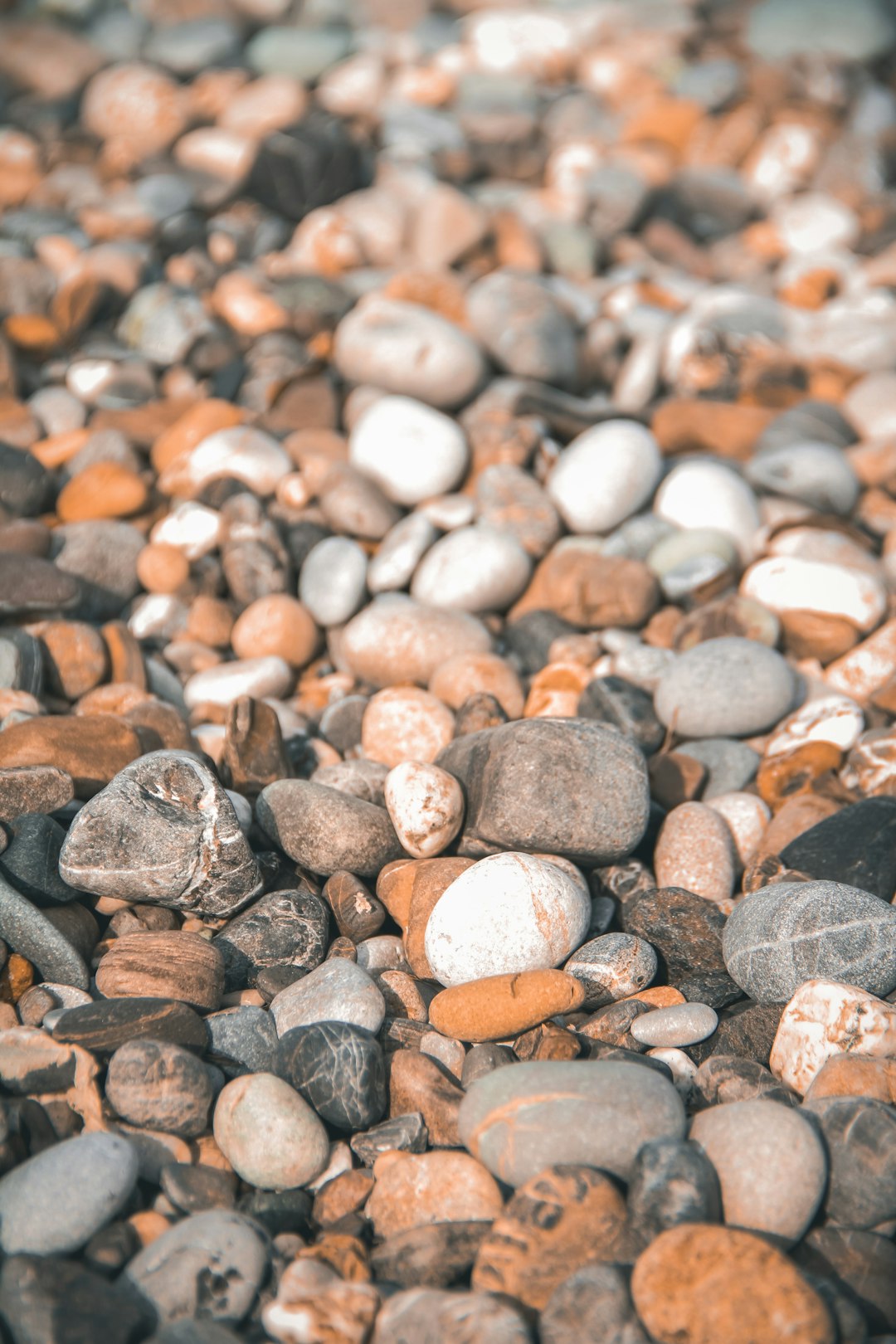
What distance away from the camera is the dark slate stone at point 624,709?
13.1 feet

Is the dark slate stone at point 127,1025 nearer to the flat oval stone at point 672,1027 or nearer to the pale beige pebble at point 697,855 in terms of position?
the flat oval stone at point 672,1027

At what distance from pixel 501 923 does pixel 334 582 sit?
2.17m

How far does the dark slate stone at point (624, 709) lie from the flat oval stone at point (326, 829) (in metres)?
1.03

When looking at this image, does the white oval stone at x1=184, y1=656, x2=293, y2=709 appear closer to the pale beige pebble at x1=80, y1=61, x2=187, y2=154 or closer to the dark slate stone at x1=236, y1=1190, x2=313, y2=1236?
the dark slate stone at x1=236, y1=1190, x2=313, y2=1236

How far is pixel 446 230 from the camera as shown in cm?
709

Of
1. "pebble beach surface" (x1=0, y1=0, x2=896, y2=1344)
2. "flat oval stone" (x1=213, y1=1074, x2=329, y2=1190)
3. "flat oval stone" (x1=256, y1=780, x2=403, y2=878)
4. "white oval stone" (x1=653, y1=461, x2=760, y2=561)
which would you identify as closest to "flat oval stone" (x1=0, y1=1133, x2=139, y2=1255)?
"pebble beach surface" (x1=0, y1=0, x2=896, y2=1344)

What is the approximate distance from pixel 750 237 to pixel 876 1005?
289 inches

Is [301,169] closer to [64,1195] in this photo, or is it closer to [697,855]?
[697,855]

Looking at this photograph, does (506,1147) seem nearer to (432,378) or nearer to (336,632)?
(336,632)

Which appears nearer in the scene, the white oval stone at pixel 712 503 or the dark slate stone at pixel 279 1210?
the dark slate stone at pixel 279 1210

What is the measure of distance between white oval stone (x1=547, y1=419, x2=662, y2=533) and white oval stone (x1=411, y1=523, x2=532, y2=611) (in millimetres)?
486

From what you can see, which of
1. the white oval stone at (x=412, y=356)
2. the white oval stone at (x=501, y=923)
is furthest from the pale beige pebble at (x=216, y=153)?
the white oval stone at (x=501, y=923)

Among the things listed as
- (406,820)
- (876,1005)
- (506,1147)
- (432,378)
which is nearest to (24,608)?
(406,820)

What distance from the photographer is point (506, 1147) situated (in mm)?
2514
